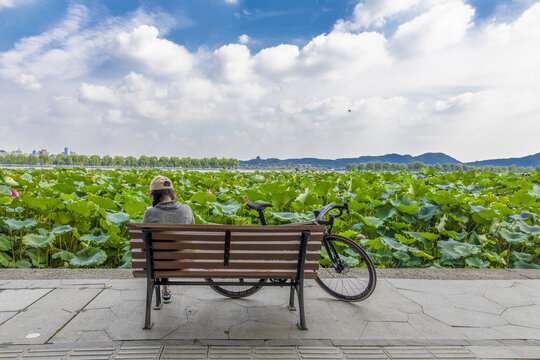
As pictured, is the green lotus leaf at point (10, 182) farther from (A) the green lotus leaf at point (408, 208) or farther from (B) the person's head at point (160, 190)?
(A) the green lotus leaf at point (408, 208)

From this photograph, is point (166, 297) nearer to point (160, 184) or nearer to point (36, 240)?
point (160, 184)

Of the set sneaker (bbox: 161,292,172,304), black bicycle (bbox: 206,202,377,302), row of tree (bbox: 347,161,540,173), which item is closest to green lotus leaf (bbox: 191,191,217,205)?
black bicycle (bbox: 206,202,377,302)

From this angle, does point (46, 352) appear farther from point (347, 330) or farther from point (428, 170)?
point (428, 170)

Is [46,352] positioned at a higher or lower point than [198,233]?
lower

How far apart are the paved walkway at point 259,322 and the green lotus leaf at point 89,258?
232mm

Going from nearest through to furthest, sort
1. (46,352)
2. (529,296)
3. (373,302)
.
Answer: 1. (46,352)
2. (373,302)
3. (529,296)

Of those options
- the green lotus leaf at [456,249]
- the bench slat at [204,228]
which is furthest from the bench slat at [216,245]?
the green lotus leaf at [456,249]

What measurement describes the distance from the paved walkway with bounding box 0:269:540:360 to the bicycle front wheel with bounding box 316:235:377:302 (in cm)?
10

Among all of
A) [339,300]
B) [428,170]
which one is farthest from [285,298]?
[428,170]

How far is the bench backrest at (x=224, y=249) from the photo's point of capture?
2252 mm

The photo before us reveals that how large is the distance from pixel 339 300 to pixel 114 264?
308 cm

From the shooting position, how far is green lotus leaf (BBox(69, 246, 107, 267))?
3613 mm

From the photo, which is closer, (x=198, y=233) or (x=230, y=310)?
(x=198, y=233)

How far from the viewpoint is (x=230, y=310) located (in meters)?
2.71
